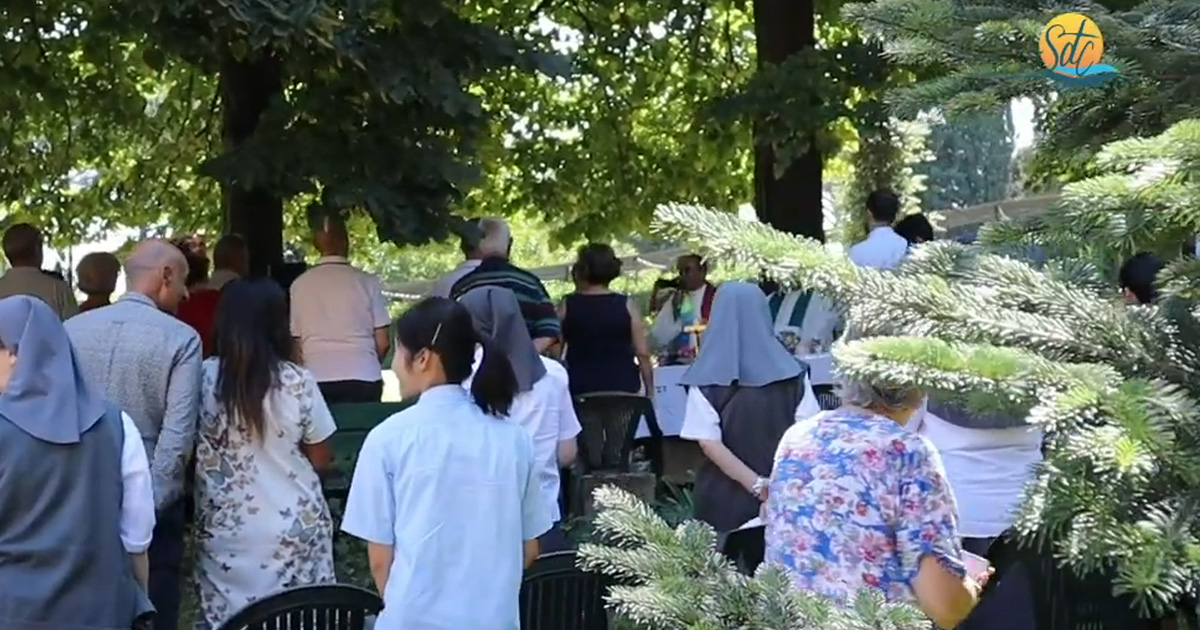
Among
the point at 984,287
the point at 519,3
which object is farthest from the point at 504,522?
the point at 519,3

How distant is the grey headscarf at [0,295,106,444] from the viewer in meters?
3.98

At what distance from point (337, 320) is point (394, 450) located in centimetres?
370

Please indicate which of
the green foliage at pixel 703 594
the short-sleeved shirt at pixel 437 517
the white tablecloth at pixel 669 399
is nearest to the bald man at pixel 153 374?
the short-sleeved shirt at pixel 437 517

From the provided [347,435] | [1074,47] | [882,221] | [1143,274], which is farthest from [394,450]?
[882,221]

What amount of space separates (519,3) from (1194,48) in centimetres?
1232

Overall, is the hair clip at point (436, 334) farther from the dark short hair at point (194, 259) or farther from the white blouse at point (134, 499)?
the dark short hair at point (194, 259)

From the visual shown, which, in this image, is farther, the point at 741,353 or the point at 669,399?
the point at 669,399

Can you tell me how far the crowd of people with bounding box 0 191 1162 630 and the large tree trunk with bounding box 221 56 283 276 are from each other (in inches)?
75.5

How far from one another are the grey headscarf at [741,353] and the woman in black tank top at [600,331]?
2815 millimetres

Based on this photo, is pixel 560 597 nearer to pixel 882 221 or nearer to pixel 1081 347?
pixel 1081 347

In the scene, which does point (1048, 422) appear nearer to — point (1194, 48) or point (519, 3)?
point (1194, 48)

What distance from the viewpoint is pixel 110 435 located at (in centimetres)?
411

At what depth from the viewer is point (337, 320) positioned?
24.2ft

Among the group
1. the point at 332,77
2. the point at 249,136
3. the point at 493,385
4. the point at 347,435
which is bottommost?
the point at 347,435
